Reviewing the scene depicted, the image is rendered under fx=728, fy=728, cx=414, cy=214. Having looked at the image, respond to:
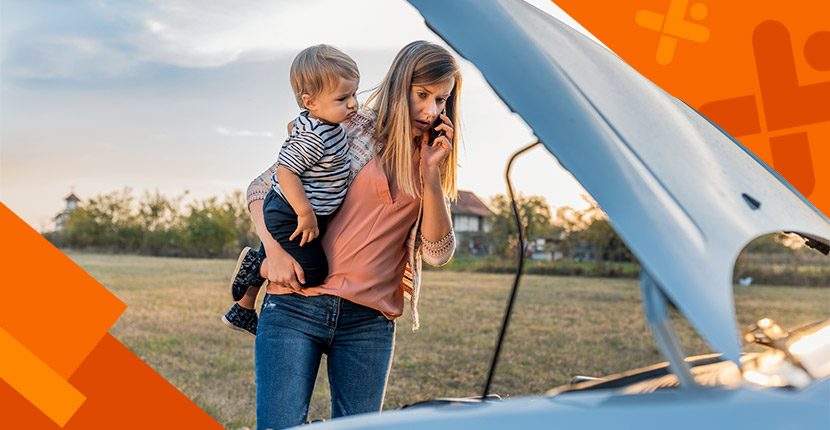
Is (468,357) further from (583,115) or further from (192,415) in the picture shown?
(583,115)

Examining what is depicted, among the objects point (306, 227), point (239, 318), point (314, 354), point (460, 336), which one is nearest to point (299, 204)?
point (306, 227)

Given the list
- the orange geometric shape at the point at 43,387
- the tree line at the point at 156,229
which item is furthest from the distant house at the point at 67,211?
the orange geometric shape at the point at 43,387

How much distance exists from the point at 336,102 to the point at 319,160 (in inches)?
7.3

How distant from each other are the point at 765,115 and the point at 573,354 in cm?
345

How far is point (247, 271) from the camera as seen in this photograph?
242cm

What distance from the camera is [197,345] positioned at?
8516 millimetres

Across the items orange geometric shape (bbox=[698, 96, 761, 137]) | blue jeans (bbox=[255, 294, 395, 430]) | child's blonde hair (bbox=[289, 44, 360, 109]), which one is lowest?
blue jeans (bbox=[255, 294, 395, 430])

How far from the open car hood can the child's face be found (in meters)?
0.73

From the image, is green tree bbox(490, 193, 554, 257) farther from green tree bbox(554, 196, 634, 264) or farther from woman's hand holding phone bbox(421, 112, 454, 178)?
woman's hand holding phone bbox(421, 112, 454, 178)

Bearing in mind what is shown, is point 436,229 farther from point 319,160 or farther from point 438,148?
point 319,160

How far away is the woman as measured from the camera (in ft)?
6.80

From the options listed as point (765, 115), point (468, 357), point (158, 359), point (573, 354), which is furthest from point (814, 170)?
point (158, 359)

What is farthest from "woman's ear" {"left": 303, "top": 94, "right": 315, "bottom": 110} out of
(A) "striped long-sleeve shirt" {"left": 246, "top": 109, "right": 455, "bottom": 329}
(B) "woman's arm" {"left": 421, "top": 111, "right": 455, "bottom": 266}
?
(B) "woman's arm" {"left": 421, "top": 111, "right": 455, "bottom": 266}

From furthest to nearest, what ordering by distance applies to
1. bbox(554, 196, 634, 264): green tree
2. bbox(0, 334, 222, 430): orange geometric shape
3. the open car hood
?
1. bbox(554, 196, 634, 264): green tree
2. bbox(0, 334, 222, 430): orange geometric shape
3. the open car hood
